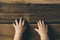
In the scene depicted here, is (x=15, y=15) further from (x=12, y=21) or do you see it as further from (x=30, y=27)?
(x=30, y=27)

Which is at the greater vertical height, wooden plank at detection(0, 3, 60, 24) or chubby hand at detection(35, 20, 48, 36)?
wooden plank at detection(0, 3, 60, 24)

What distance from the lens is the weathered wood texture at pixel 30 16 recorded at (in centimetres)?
155

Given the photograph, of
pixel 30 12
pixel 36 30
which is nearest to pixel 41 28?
pixel 36 30

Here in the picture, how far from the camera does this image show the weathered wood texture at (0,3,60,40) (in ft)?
5.09

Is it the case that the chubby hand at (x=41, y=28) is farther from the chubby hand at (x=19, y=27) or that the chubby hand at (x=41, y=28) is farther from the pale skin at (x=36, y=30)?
the chubby hand at (x=19, y=27)

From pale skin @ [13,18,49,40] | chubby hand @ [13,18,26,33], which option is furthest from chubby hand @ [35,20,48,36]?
chubby hand @ [13,18,26,33]

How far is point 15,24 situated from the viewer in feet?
5.15

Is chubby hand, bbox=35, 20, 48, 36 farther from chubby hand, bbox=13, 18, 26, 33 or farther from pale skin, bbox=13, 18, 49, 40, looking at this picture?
chubby hand, bbox=13, 18, 26, 33

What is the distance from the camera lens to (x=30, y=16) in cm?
161

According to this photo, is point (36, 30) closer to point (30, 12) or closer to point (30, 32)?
point (30, 32)

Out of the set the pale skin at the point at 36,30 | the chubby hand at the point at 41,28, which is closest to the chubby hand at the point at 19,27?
the pale skin at the point at 36,30

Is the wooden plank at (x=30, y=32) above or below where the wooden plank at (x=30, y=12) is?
below

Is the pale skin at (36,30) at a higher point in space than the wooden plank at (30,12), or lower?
lower

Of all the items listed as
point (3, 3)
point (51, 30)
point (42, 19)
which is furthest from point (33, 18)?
point (3, 3)
